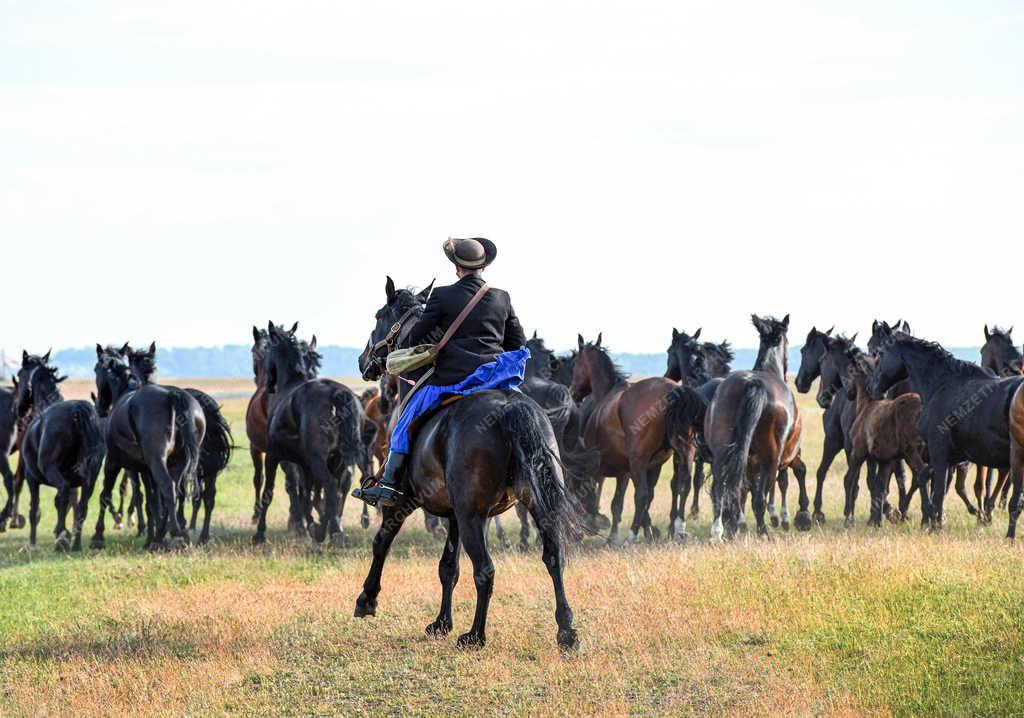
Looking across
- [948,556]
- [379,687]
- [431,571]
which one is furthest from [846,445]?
[379,687]

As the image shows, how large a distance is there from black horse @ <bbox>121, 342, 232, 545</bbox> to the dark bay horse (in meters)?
8.75

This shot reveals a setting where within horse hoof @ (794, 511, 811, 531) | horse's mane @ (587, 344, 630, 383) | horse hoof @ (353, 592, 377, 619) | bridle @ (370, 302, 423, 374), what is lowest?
horse hoof @ (794, 511, 811, 531)

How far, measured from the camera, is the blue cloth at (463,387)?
30.8 feet

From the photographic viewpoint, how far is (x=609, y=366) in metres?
18.4

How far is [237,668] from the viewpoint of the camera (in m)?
9.20

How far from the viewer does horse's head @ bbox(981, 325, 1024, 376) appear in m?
19.8

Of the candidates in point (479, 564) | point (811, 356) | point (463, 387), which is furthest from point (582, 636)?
point (811, 356)

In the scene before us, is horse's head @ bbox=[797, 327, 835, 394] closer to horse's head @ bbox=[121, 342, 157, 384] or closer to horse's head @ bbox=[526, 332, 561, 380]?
horse's head @ bbox=[526, 332, 561, 380]

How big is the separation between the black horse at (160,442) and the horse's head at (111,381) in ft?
0.52

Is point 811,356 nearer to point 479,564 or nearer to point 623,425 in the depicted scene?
point 623,425

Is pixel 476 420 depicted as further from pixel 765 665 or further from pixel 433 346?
pixel 765 665

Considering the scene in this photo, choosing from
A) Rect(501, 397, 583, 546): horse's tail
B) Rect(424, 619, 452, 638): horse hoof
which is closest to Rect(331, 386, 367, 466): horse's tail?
Rect(424, 619, 452, 638): horse hoof

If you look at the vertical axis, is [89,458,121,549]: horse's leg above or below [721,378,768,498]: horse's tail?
below

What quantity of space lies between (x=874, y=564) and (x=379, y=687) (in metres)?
5.19
